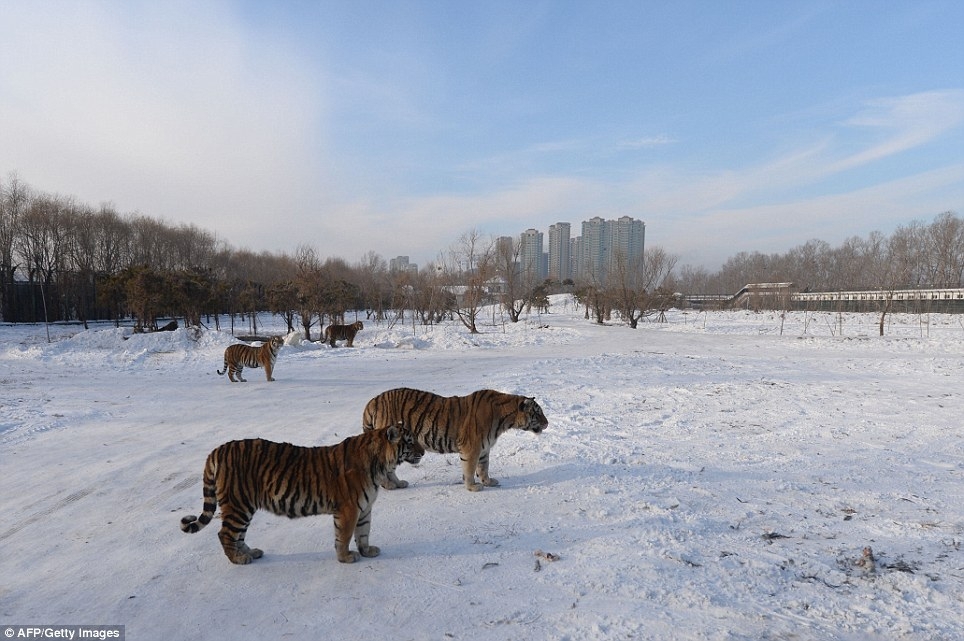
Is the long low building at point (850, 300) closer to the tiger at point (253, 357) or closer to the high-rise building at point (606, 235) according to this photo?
the tiger at point (253, 357)

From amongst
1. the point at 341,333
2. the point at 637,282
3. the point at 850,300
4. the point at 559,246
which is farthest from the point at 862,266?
the point at 559,246

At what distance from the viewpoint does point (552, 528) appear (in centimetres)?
478

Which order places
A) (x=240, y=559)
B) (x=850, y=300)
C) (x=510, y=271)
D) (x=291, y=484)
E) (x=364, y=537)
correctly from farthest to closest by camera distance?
(x=850, y=300)
(x=510, y=271)
(x=364, y=537)
(x=240, y=559)
(x=291, y=484)

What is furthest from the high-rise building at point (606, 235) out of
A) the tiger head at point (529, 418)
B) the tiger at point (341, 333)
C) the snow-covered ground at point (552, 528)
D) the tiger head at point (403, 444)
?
the tiger head at point (403, 444)

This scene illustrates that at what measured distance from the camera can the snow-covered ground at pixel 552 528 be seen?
3.43m

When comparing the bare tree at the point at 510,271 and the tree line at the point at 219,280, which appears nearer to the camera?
the tree line at the point at 219,280

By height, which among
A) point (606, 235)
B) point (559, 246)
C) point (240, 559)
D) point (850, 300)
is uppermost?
point (606, 235)

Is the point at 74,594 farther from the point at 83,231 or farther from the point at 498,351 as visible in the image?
the point at 83,231

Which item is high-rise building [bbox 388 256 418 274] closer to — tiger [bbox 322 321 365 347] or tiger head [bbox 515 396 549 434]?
tiger [bbox 322 321 365 347]

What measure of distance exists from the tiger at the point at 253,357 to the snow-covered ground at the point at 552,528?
9.75 feet

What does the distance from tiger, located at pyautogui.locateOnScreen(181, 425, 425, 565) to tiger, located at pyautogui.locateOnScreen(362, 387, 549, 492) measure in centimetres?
154

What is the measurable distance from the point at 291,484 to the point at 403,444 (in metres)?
0.97

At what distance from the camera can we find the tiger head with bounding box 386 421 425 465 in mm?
4129

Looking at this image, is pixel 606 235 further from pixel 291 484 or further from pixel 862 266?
pixel 291 484
